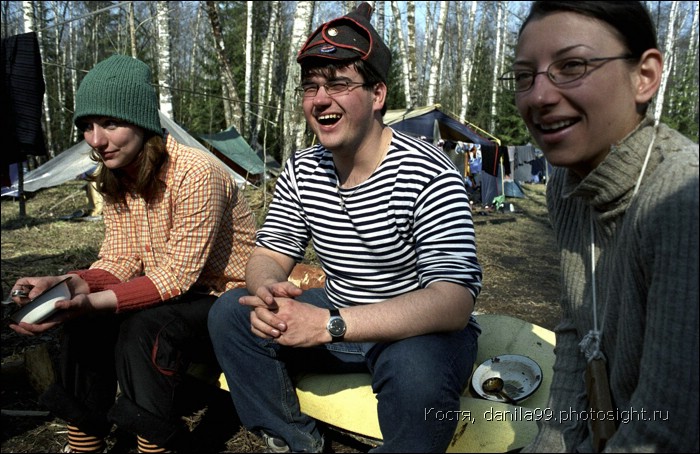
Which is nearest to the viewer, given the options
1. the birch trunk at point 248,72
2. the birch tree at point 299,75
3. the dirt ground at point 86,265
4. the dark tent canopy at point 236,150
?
the dirt ground at point 86,265

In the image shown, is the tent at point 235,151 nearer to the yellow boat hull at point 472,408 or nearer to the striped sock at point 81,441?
the striped sock at point 81,441

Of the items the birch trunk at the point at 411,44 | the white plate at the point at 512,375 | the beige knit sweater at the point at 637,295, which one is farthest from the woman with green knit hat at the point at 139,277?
the birch trunk at the point at 411,44

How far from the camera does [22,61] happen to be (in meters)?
4.04

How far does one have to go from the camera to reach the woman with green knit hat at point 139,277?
207cm

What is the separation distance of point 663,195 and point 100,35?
31560 millimetres

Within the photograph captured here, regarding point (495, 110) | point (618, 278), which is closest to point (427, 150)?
point (618, 278)

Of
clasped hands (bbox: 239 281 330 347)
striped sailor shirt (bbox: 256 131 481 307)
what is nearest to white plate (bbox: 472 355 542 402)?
striped sailor shirt (bbox: 256 131 481 307)

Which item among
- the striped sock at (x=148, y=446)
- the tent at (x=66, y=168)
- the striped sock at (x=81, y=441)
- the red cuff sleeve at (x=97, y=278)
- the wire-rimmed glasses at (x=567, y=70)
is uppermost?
the wire-rimmed glasses at (x=567, y=70)

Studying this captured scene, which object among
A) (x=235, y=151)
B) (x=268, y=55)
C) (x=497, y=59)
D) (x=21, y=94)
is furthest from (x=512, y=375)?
(x=497, y=59)

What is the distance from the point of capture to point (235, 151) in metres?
12.8

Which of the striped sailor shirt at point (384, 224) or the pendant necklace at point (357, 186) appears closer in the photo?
the striped sailor shirt at point (384, 224)

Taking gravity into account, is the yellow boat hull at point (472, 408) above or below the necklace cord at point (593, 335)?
below

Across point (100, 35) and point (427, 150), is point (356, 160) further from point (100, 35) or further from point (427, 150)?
point (100, 35)

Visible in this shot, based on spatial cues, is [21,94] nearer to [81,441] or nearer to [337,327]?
[81,441]
